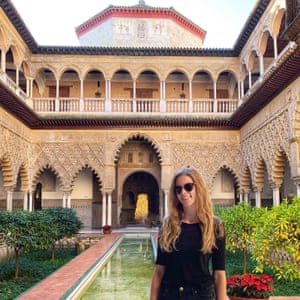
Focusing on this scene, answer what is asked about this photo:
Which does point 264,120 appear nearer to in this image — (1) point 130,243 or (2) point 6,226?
(1) point 130,243

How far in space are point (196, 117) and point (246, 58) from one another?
116 inches

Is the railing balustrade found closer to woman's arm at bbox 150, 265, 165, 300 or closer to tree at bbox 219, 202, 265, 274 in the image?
tree at bbox 219, 202, 265, 274

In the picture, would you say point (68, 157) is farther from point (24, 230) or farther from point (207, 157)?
point (24, 230)

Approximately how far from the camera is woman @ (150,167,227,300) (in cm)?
194

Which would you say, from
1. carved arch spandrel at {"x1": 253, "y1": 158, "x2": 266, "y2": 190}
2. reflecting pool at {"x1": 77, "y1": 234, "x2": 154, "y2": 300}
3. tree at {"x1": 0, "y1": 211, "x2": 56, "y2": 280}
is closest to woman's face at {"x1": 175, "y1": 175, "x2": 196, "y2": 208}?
reflecting pool at {"x1": 77, "y1": 234, "x2": 154, "y2": 300}

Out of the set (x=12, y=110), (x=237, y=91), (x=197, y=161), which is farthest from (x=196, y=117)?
(x=12, y=110)

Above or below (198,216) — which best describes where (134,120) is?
above

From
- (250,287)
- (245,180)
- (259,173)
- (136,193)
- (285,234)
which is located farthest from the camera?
(136,193)

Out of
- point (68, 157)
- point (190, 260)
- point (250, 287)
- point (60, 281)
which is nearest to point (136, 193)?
point (68, 157)

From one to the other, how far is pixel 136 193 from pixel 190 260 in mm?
18397

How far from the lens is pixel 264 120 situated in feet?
42.3

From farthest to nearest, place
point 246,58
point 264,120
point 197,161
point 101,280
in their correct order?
1. point 197,161
2. point 246,58
3. point 264,120
4. point 101,280

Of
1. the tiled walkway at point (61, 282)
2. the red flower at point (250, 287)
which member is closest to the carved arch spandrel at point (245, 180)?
the tiled walkway at point (61, 282)

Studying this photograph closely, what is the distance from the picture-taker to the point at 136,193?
66.4ft
